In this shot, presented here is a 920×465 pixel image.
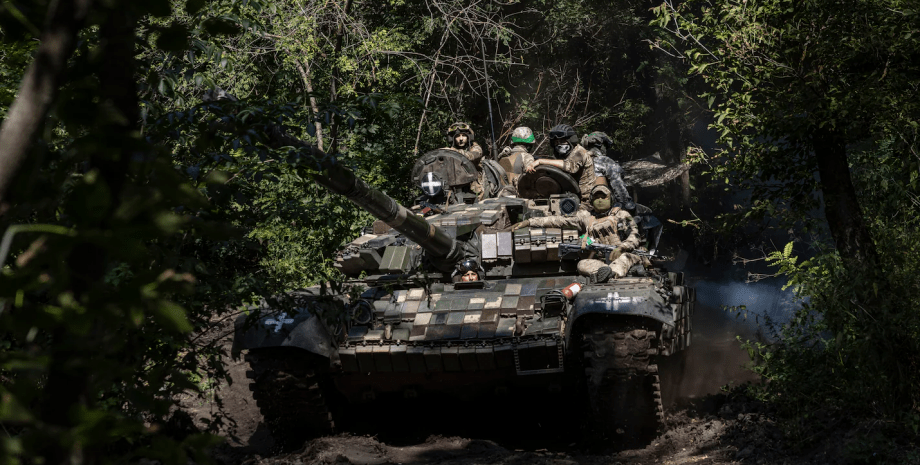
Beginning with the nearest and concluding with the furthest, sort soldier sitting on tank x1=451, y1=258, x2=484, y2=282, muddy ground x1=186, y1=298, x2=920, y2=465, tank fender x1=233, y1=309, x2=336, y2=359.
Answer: muddy ground x1=186, y1=298, x2=920, y2=465 → tank fender x1=233, y1=309, x2=336, y2=359 → soldier sitting on tank x1=451, y1=258, x2=484, y2=282

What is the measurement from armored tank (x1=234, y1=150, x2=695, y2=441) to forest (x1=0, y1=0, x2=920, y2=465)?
0.64 m

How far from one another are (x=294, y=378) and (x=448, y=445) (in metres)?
1.61

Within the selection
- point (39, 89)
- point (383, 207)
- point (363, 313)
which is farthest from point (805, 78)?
point (39, 89)

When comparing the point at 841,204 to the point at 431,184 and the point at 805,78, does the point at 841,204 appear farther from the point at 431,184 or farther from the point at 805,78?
the point at 431,184

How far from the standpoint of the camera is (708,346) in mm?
14016

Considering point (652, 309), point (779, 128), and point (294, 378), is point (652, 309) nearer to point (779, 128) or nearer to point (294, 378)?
point (779, 128)

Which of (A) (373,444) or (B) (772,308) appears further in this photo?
(B) (772,308)

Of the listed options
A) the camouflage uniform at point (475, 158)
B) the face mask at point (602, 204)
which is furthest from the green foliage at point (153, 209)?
the face mask at point (602, 204)

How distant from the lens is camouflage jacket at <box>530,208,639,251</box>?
9867 millimetres

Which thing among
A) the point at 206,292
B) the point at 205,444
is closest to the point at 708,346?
the point at 206,292

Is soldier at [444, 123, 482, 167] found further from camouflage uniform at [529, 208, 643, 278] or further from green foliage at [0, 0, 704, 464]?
camouflage uniform at [529, 208, 643, 278]

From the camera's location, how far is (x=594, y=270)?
29.5 ft

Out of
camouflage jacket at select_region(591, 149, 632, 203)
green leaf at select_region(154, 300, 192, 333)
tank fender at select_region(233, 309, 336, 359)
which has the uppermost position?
camouflage jacket at select_region(591, 149, 632, 203)

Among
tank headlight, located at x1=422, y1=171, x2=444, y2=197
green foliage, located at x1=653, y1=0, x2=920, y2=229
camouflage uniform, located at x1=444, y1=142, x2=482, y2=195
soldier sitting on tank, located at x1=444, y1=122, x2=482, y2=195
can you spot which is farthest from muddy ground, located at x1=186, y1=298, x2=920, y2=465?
soldier sitting on tank, located at x1=444, y1=122, x2=482, y2=195
